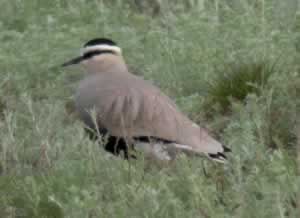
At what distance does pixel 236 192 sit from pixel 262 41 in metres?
3.12

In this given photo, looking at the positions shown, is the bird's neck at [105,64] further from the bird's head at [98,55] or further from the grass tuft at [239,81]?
the grass tuft at [239,81]

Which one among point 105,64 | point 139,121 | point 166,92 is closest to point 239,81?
point 166,92

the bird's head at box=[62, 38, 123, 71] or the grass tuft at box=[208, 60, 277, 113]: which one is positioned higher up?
the bird's head at box=[62, 38, 123, 71]

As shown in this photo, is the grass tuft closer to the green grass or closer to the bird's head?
the green grass

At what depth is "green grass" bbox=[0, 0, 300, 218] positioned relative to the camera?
4836 mm

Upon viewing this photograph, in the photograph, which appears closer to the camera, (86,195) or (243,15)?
(86,195)

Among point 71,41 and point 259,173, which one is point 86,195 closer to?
point 259,173

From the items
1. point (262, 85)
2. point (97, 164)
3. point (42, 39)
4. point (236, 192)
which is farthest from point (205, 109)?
point (236, 192)

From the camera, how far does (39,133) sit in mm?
6973

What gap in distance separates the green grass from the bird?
0.15m

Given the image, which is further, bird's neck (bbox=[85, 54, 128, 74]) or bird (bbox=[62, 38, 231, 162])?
bird's neck (bbox=[85, 54, 128, 74])

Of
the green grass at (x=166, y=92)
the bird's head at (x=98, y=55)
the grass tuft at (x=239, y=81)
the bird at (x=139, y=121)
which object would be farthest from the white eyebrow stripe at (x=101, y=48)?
the grass tuft at (x=239, y=81)

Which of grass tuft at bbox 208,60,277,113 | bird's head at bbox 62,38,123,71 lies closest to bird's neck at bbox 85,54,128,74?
bird's head at bbox 62,38,123,71

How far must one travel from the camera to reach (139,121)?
683 cm
